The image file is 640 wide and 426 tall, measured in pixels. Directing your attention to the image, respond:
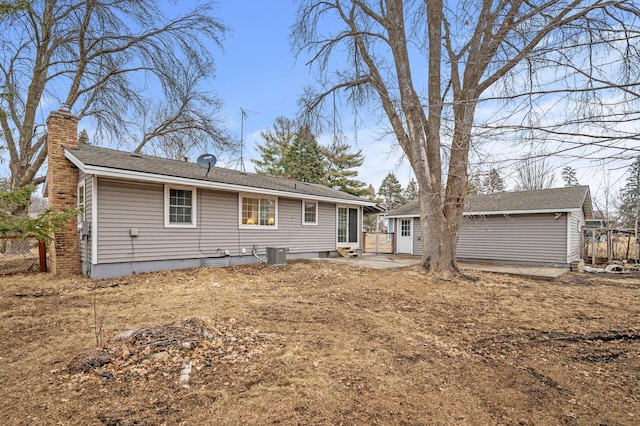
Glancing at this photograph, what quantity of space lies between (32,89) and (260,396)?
17.3 metres

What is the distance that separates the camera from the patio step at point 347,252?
46.1 feet

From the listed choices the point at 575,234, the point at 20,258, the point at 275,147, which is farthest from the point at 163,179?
the point at 275,147

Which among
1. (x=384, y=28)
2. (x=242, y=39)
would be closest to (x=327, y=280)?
(x=384, y=28)

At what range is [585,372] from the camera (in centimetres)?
331

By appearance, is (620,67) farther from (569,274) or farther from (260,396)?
(569,274)

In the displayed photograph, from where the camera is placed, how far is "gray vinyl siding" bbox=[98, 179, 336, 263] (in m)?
7.81

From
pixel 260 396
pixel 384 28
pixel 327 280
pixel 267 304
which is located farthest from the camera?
pixel 384 28

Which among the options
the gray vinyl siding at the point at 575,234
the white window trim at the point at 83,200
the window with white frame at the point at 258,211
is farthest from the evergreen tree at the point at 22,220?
the gray vinyl siding at the point at 575,234

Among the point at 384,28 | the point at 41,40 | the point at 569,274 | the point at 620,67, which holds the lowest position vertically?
the point at 569,274

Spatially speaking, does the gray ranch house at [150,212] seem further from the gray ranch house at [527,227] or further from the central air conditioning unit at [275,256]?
the gray ranch house at [527,227]

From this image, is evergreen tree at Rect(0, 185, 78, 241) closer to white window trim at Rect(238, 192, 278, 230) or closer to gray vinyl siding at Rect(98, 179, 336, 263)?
gray vinyl siding at Rect(98, 179, 336, 263)

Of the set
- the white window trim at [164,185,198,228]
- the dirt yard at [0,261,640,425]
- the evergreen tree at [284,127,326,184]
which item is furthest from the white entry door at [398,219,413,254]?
the evergreen tree at [284,127,326,184]

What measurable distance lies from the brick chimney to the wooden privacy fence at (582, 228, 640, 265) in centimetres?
1897

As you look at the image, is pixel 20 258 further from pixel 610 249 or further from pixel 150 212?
pixel 610 249
